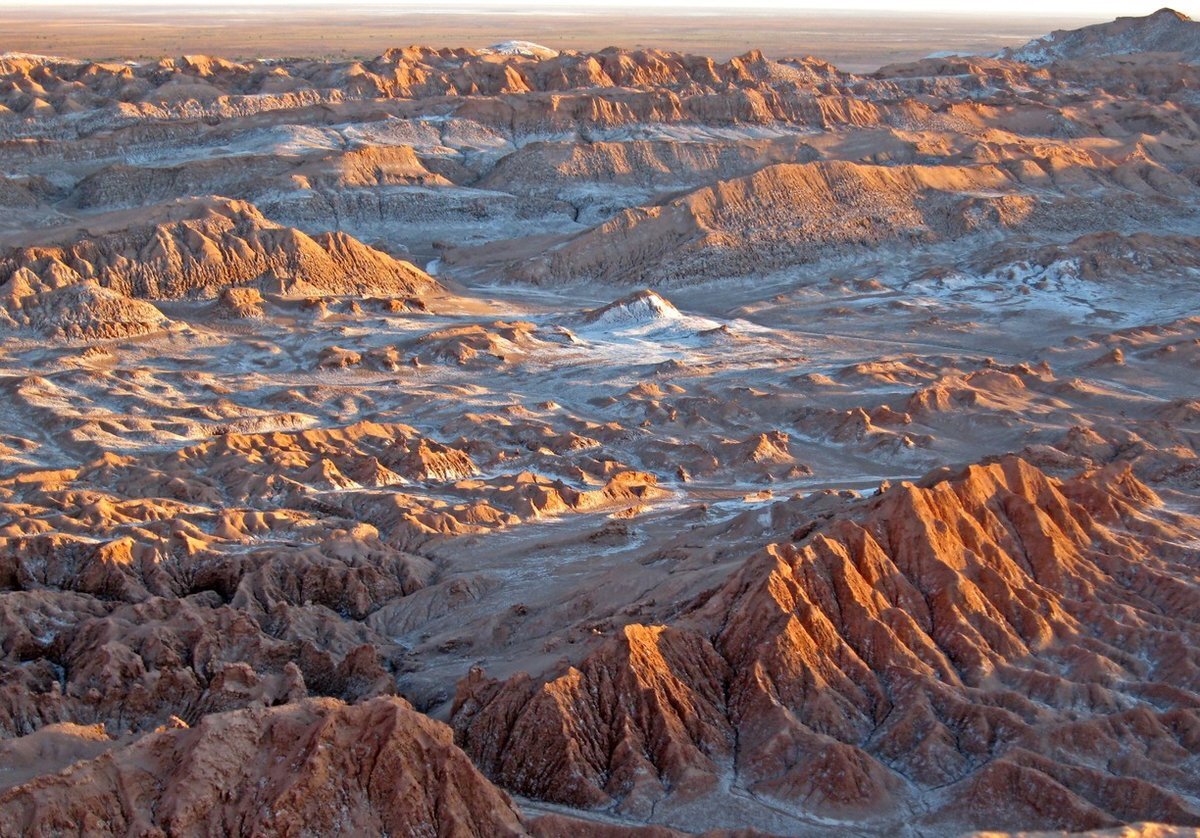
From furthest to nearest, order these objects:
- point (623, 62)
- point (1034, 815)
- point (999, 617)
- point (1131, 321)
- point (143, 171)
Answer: point (623, 62)
point (143, 171)
point (1131, 321)
point (999, 617)
point (1034, 815)

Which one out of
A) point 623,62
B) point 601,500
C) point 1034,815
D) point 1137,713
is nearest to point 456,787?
point 1034,815

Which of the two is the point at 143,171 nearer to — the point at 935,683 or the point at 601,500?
the point at 601,500

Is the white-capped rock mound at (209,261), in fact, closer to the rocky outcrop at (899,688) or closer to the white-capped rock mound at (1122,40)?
the rocky outcrop at (899,688)

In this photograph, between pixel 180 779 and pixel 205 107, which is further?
pixel 205 107

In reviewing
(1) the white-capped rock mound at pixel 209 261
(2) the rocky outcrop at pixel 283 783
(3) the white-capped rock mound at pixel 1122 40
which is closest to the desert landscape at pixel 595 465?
(2) the rocky outcrop at pixel 283 783

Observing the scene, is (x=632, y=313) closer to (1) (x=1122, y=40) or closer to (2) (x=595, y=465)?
(2) (x=595, y=465)

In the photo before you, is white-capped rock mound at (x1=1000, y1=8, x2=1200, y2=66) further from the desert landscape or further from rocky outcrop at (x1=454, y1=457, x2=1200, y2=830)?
rocky outcrop at (x1=454, y1=457, x2=1200, y2=830)
